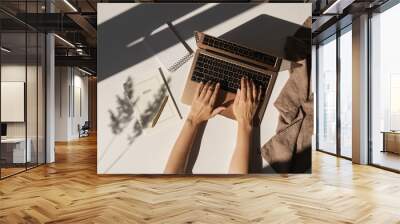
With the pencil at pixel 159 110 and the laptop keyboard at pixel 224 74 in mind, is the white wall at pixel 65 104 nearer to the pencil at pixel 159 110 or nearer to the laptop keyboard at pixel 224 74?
the pencil at pixel 159 110

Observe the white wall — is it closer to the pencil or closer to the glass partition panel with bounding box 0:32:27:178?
the glass partition panel with bounding box 0:32:27:178

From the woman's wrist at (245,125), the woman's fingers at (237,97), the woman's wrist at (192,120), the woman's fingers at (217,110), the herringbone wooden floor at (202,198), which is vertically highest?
the woman's fingers at (237,97)

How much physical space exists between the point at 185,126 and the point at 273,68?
1.74 metres

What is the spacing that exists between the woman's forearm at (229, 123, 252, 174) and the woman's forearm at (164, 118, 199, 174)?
2.41 feet

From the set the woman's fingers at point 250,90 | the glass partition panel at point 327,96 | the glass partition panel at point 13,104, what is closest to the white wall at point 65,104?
the glass partition panel at point 13,104

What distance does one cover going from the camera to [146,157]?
618 cm

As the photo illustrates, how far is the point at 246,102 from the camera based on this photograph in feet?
20.2

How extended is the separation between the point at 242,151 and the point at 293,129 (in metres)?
0.93

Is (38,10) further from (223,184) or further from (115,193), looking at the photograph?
(223,184)

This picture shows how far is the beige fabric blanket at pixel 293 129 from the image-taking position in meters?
6.21

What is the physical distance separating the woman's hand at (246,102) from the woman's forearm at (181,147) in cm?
73

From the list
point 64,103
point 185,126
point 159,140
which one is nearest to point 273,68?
point 185,126

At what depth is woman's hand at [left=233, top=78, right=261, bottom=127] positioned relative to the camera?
6125 mm

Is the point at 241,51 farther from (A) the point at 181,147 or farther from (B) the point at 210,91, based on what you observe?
(A) the point at 181,147
